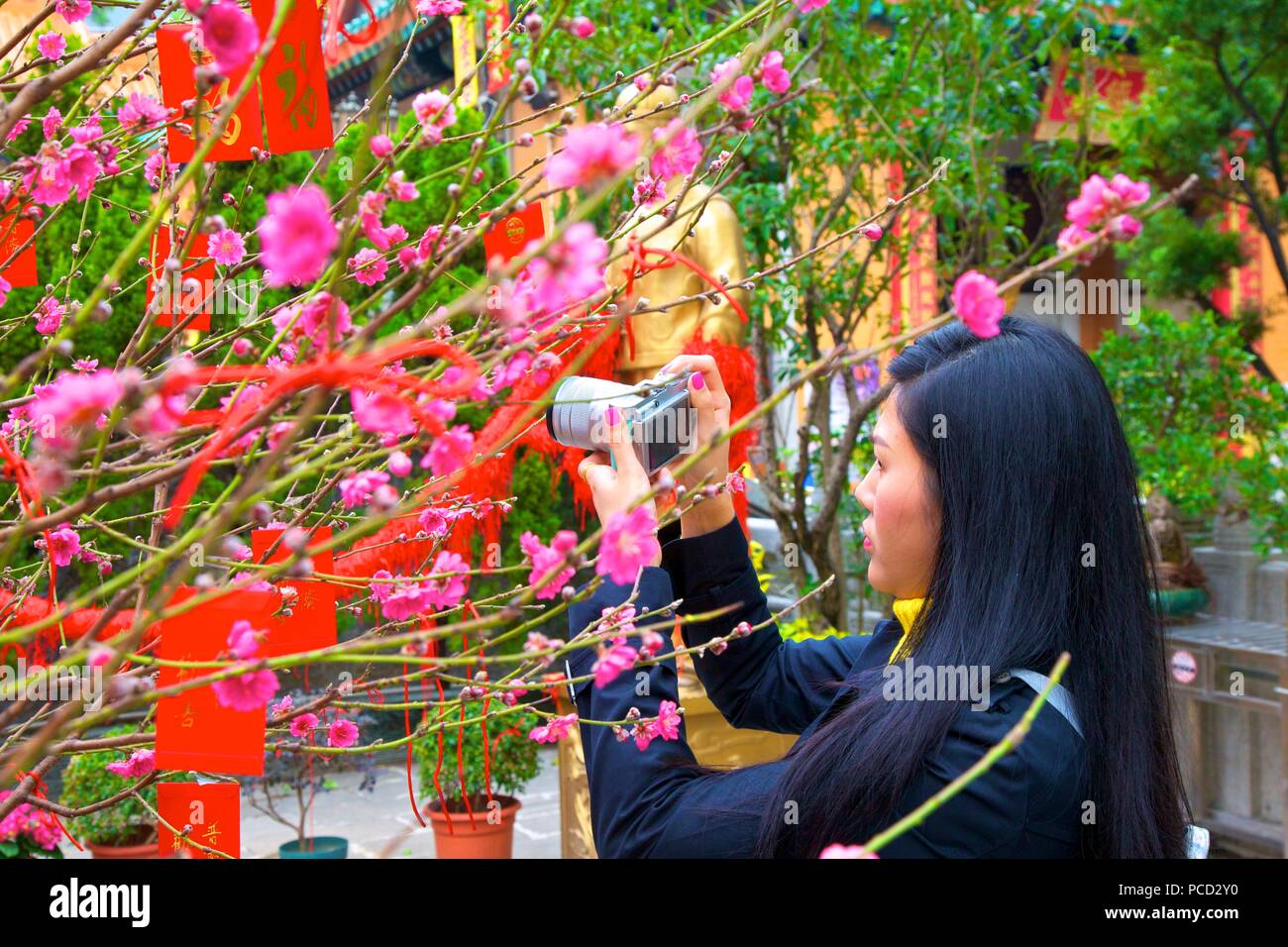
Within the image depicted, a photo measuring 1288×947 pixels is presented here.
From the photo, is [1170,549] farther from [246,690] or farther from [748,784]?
[246,690]

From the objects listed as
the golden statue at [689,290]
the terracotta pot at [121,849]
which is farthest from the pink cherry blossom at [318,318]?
the terracotta pot at [121,849]

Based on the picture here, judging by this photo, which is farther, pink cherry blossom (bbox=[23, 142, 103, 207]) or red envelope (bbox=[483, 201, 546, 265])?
red envelope (bbox=[483, 201, 546, 265])

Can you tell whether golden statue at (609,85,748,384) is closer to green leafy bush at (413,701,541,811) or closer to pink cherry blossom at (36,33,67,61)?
green leafy bush at (413,701,541,811)

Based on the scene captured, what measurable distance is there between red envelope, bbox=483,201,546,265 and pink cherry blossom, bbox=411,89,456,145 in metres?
0.39

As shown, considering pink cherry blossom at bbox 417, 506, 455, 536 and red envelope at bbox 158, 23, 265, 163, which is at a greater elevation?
red envelope at bbox 158, 23, 265, 163

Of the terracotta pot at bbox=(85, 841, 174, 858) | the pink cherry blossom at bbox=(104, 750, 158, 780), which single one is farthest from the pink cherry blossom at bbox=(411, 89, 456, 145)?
the terracotta pot at bbox=(85, 841, 174, 858)

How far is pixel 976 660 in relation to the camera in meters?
1.06

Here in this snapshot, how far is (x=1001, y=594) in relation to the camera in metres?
1.08

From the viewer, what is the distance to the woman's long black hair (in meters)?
1.04

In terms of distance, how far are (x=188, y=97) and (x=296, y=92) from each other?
10 cm

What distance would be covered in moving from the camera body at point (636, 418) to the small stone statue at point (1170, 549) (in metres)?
3.81

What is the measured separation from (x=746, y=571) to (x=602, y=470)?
1.06 ft
